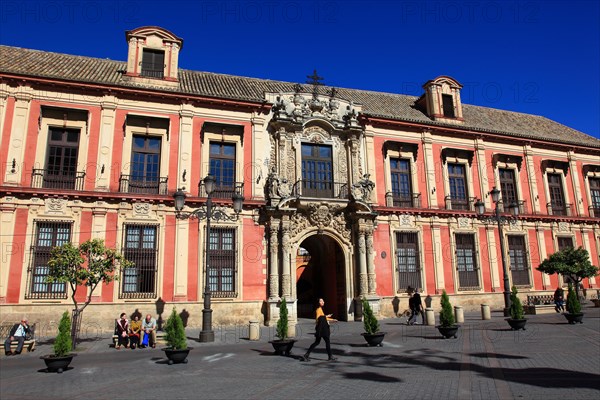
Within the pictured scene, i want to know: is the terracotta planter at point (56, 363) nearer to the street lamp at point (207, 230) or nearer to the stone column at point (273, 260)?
the street lamp at point (207, 230)

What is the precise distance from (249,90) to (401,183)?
948 cm

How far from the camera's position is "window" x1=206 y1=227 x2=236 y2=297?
18641 mm

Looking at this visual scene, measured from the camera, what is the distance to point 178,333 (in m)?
10.3

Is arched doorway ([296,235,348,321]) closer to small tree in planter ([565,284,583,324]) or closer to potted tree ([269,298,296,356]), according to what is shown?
small tree in planter ([565,284,583,324])

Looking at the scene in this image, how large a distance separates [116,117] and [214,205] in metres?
5.75

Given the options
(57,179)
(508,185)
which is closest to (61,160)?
(57,179)

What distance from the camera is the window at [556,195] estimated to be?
26.0 meters

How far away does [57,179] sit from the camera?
57.9 feet

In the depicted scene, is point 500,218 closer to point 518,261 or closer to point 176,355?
point 518,261

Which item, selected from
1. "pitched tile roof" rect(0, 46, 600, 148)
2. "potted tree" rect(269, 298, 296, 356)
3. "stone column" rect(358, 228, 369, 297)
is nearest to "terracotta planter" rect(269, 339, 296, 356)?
"potted tree" rect(269, 298, 296, 356)

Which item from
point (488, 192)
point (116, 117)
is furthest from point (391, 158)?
point (116, 117)

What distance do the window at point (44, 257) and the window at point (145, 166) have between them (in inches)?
120

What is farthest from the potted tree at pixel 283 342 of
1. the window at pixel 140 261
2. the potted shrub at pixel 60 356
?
the window at pixel 140 261

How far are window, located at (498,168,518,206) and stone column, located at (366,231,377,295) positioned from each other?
9.36 meters
